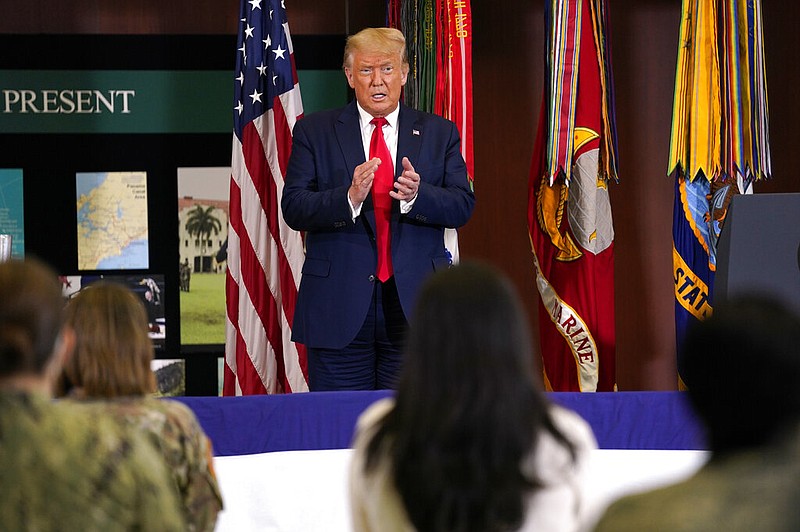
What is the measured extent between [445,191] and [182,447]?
162 centimetres

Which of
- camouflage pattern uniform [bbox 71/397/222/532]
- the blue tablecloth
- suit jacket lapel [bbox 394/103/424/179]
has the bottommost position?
the blue tablecloth

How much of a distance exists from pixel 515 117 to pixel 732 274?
112 inches

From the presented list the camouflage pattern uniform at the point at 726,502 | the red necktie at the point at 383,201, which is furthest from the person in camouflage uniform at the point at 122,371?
the red necktie at the point at 383,201

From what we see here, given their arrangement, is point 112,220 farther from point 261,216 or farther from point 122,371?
point 122,371

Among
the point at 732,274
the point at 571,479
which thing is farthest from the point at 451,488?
the point at 732,274

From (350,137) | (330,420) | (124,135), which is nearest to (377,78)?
(350,137)

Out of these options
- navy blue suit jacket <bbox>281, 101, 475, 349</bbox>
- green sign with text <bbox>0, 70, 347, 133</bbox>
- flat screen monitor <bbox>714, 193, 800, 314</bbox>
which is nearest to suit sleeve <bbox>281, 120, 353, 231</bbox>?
navy blue suit jacket <bbox>281, 101, 475, 349</bbox>

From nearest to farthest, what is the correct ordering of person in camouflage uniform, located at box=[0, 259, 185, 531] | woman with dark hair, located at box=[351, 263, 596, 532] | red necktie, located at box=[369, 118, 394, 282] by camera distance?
person in camouflage uniform, located at box=[0, 259, 185, 531], woman with dark hair, located at box=[351, 263, 596, 532], red necktie, located at box=[369, 118, 394, 282]

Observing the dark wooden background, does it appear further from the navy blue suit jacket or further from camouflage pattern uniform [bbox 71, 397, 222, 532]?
camouflage pattern uniform [bbox 71, 397, 222, 532]

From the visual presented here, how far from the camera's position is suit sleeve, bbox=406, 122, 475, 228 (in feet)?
10.1

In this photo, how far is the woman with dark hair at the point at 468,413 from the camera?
54.2 inches

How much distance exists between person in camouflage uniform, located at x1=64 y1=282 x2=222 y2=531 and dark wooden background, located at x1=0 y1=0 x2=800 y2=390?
12.3 feet

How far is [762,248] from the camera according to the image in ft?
8.59

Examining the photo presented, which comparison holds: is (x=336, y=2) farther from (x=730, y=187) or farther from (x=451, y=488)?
(x=451, y=488)
